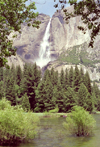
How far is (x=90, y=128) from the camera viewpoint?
31.6 meters

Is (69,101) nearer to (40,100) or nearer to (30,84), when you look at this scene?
(40,100)

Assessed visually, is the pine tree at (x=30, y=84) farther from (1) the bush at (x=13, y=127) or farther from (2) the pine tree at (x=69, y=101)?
(1) the bush at (x=13, y=127)

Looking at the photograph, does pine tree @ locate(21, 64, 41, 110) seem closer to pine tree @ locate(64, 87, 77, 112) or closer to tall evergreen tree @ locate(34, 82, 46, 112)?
tall evergreen tree @ locate(34, 82, 46, 112)

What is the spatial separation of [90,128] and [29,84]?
76040 millimetres

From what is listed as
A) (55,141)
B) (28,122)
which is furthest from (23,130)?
(55,141)

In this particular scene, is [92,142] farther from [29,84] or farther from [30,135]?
[29,84]

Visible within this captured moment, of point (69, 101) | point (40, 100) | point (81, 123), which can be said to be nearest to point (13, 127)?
point (81, 123)

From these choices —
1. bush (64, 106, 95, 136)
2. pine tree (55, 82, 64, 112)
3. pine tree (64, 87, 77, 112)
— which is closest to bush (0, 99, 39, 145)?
bush (64, 106, 95, 136)

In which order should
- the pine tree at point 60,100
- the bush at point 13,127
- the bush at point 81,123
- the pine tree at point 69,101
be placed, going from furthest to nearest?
the pine tree at point 60,100 < the pine tree at point 69,101 < the bush at point 81,123 < the bush at point 13,127

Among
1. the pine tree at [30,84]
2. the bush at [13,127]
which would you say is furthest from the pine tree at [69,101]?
the bush at [13,127]

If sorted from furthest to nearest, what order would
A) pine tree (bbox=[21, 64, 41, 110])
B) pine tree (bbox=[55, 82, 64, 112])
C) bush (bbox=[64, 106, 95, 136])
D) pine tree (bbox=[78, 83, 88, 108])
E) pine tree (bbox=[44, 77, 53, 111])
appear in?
pine tree (bbox=[21, 64, 41, 110])
pine tree (bbox=[55, 82, 64, 112])
pine tree (bbox=[78, 83, 88, 108])
pine tree (bbox=[44, 77, 53, 111])
bush (bbox=[64, 106, 95, 136])

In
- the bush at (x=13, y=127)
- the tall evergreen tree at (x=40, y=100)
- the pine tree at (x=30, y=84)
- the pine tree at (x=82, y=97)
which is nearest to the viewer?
the bush at (x=13, y=127)

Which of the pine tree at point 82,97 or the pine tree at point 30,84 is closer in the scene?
the pine tree at point 82,97

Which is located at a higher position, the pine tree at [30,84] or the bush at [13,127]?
the pine tree at [30,84]
